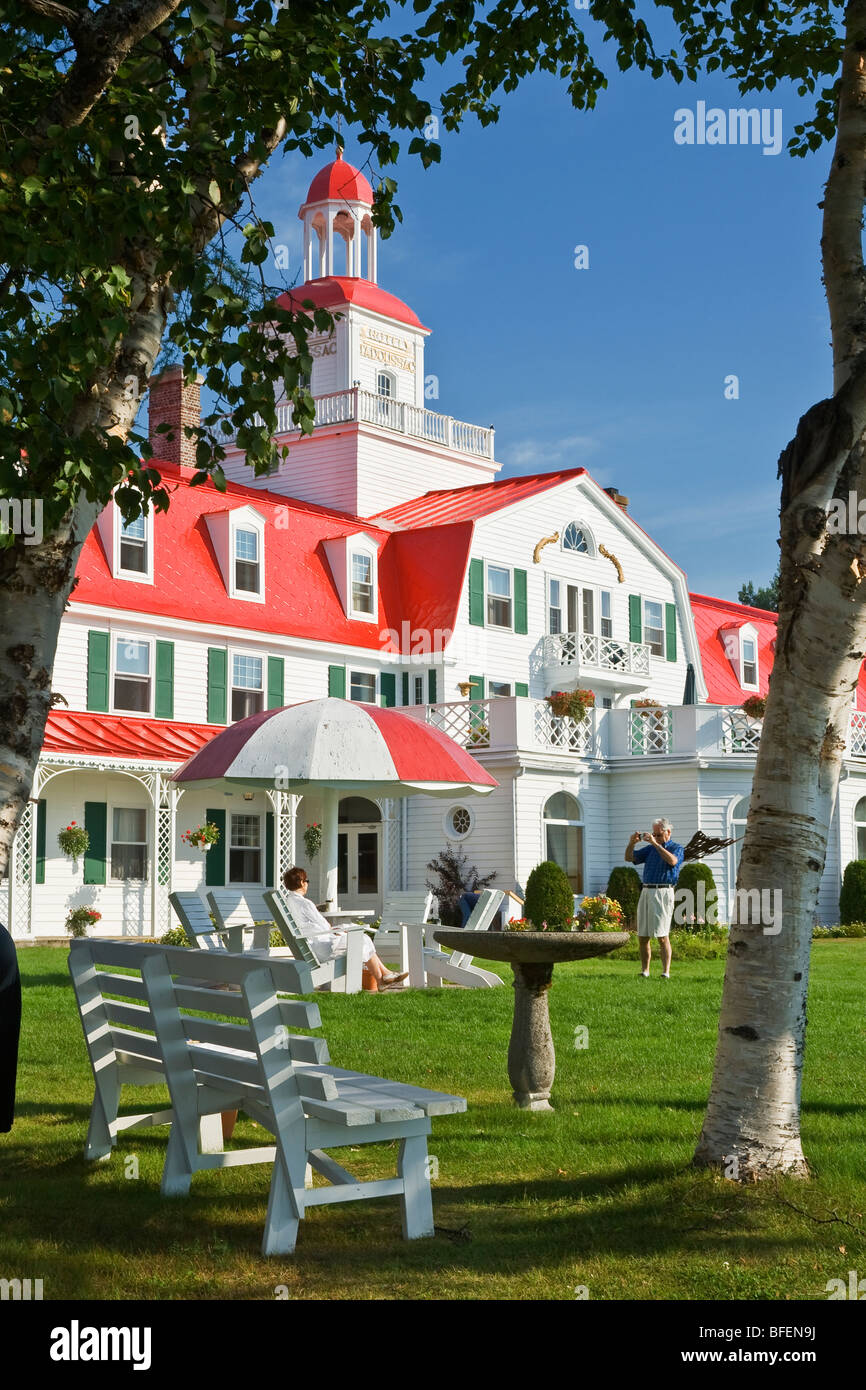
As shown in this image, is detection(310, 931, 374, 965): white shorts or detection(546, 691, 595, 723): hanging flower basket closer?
detection(310, 931, 374, 965): white shorts

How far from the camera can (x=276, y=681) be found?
2764cm

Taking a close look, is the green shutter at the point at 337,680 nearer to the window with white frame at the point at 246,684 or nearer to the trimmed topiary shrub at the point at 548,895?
the window with white frame at the point at 246,684

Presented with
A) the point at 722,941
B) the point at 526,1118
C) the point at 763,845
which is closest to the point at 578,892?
the point at 722,941

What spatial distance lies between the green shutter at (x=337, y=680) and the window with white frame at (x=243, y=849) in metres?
3.22

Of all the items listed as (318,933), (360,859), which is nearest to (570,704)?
(360,859)

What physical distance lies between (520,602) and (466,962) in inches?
647

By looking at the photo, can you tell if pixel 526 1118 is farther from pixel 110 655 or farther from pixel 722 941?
pixel 110 655

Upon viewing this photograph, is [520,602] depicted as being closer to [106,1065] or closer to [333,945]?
[333,945]

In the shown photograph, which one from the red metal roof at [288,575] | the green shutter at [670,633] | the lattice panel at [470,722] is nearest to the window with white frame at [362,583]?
the red metal roof at [288,575]

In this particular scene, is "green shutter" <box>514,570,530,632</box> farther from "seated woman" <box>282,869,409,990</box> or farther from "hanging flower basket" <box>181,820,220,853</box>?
"seated woman" <box>282,869,409,990</box>

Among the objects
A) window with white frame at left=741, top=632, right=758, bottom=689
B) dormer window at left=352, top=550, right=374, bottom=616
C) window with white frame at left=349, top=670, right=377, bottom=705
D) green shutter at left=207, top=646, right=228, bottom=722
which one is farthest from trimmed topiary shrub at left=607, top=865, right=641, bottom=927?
window with white frame at left=741, top=632, right=758, bottom=689

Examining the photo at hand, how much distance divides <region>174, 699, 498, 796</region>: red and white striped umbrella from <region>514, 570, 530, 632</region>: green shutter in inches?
573

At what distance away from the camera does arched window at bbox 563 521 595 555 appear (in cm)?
3256

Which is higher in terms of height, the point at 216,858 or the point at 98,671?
the point at 98,671
